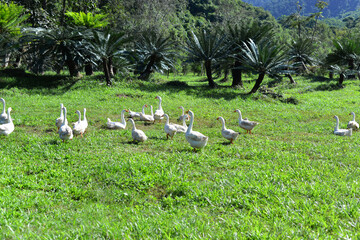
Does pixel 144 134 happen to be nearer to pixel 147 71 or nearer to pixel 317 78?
pixel 147 71

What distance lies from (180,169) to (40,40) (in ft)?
52.6

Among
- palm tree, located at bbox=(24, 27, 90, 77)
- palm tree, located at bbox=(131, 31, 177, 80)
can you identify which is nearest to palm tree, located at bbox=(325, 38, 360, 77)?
palm tree, located at bbox=(131, 31, 177, 80)

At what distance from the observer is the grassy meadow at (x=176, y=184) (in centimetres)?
381

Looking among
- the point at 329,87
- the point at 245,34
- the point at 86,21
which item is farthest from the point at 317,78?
the point at 86,21

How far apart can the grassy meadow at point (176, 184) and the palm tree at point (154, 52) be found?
10.4 meters

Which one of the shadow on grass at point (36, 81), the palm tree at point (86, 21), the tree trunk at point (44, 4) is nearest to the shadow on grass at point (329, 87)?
the palm tree at point (86, 21)

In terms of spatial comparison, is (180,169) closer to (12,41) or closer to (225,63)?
(225,63)

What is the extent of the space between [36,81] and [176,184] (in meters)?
15.8

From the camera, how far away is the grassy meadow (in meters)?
3.81

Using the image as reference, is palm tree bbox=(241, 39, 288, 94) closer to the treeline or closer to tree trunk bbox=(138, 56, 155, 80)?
the treeline

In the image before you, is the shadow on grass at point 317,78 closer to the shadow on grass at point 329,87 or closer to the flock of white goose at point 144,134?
the shadow on grass at point 329,87

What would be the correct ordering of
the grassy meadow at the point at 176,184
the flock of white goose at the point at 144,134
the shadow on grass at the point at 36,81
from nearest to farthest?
the grassy meadow at the point at 176,184
the flock of white goose at the point at 144,134
the shadow on grass at the point at 36,81

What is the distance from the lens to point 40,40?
59.3 ft

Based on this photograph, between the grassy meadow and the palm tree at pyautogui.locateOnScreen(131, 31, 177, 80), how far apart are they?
1039 centimetres
